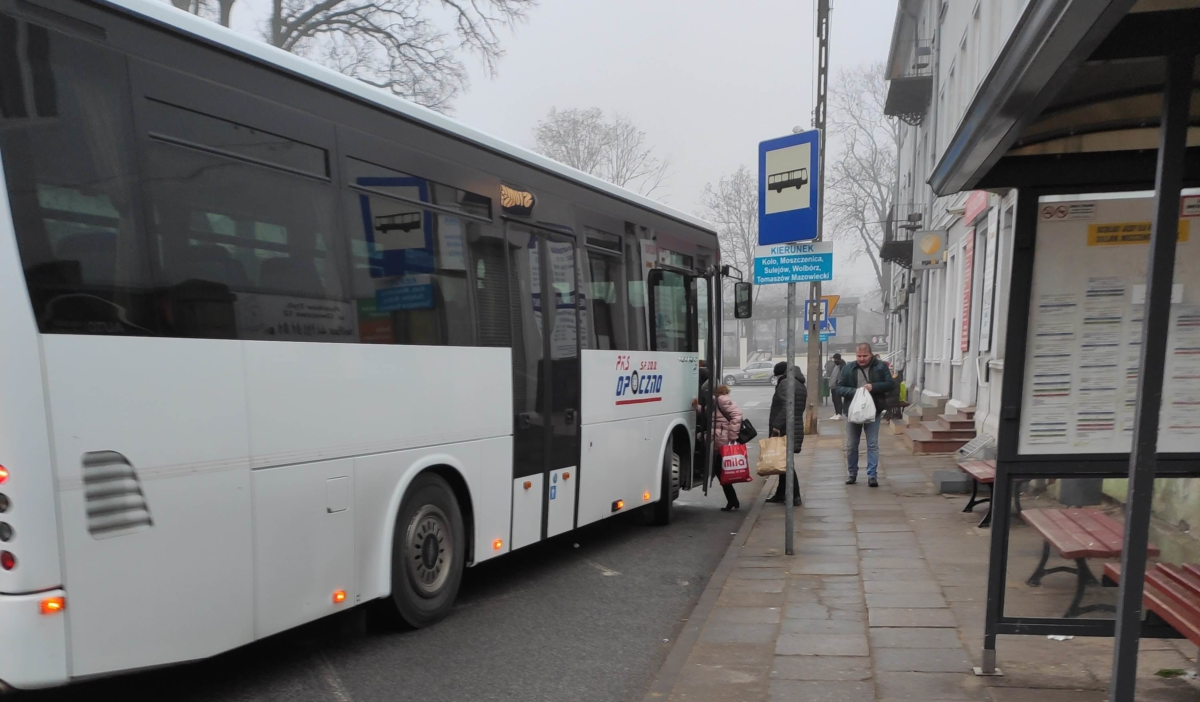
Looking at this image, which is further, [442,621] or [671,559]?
[671,559]

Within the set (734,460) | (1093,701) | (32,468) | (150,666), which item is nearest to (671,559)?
(734,460)

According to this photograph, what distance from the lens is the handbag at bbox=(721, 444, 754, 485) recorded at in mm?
10344

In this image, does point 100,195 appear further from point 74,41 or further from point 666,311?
point 666,311

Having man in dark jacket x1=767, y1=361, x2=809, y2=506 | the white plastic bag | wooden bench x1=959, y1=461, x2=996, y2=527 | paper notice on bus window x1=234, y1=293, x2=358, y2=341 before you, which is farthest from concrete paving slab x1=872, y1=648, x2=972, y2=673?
the white plastic bag

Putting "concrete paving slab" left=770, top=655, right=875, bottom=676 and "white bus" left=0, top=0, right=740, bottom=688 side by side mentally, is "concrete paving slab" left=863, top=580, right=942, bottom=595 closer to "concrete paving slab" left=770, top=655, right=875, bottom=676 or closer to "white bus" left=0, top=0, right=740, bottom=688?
"concrete paving slab" left=770, top=655, right=875, bottom=676

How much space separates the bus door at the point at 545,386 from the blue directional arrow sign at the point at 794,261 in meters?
1.69

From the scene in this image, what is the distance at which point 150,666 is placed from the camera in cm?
385

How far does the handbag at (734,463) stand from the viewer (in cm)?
1034

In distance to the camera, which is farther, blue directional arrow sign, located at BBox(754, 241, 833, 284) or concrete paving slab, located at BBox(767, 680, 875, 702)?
blue directional arrow sign, located at BBox(754, 241, 833, 284)

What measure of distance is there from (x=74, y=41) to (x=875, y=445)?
10493 millimetres

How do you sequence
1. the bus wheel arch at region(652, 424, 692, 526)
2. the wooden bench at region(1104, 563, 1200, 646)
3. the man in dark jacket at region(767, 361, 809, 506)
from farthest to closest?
the man in dark jacket at region(767, 361, 809, 506)
the bus wheel arch at region(652, 424, 692, 526)
the wooden bench at region(1104, 563, 1200, 646)

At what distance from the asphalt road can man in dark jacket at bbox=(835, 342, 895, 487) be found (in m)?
4.93

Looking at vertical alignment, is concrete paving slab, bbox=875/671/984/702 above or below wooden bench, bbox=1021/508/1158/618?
below

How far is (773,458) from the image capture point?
1049cm
